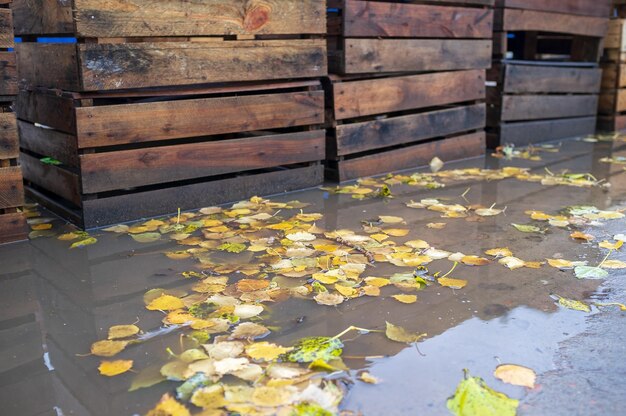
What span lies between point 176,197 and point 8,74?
1.19m

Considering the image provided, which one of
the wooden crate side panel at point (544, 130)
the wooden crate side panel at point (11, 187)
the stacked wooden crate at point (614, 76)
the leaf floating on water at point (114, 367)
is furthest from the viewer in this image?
the stacked wooden crate at point (614, 76)

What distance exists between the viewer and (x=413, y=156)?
18.2 feet

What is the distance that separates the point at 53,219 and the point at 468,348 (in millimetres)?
2830

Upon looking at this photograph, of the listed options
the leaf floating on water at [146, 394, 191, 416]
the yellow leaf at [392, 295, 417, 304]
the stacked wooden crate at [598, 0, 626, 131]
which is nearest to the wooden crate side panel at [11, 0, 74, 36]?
the yellow leaf at [392, 295, 417, 304]

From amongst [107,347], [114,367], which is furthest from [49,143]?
[114,367]

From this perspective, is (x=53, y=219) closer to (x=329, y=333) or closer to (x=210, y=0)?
(x=210, y=0)

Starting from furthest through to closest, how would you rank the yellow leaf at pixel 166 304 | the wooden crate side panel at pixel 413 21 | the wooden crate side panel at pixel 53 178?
the wooden crate side panel at pixel 413 21, the wooden crate side panel at pixel 53 178, the yellow leaf at pixel 166 304

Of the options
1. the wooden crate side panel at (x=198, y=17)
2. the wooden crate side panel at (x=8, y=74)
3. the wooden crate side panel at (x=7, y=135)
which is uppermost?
the wooden crate side panel at (x=198, y=17)

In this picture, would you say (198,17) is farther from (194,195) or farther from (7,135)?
(7,135)

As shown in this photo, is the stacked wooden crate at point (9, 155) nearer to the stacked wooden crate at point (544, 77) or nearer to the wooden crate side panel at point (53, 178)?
the wooden crate side panel at point (53, 178)

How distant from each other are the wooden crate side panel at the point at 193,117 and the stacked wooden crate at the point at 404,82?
32 cm

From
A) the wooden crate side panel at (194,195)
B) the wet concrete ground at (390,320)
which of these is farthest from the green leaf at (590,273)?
the wooden crate side panel at (194,195)

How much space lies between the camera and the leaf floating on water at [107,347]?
2287mm

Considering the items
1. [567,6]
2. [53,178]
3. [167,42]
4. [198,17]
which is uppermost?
[567,6]
